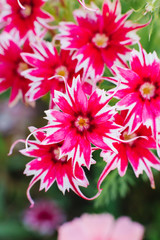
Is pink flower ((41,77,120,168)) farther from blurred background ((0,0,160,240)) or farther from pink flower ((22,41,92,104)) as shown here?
blurred background ((0,0,160,240))

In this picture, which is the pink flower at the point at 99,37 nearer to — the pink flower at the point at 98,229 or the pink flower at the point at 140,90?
the pink flower at the point at 140,90

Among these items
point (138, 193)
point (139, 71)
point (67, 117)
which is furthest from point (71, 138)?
point (138, 193)

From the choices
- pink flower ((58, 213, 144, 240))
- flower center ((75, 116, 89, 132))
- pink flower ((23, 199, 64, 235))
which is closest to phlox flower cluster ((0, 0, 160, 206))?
flower center ((75, 116, 89, 132))

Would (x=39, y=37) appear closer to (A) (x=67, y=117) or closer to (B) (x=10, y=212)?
(A) (x=67, y=117)

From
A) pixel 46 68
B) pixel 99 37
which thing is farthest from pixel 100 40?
pixel 46 68

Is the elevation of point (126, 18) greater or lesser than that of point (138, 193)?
greater

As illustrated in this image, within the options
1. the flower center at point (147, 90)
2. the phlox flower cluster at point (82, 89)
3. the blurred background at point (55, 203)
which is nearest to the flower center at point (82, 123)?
the phlox flower cluster at point (82, 89)

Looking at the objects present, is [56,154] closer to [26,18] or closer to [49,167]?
[49,167]
